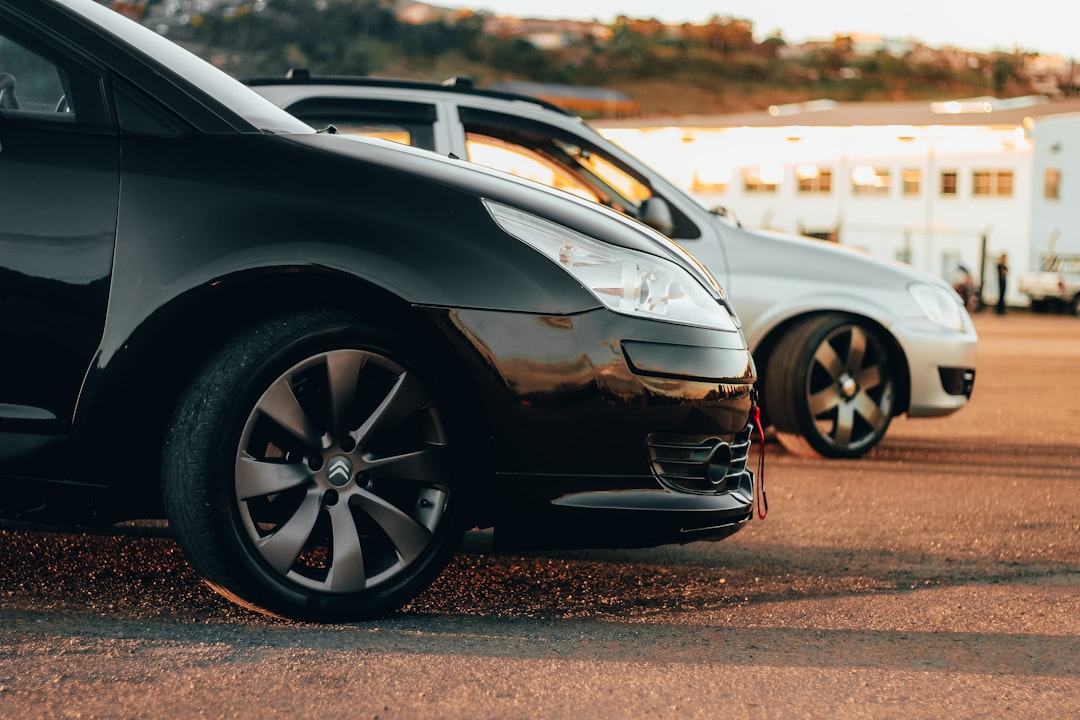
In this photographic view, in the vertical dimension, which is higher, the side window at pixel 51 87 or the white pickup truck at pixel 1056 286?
the side window at pixel 51 87

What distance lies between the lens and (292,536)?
339 centimetres

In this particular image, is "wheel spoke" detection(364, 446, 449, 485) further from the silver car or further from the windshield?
the silver car

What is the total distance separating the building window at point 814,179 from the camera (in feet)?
171

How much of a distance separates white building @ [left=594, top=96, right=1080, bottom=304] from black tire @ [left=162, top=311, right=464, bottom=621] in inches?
1654

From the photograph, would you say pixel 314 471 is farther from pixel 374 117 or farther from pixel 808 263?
pixel 808 263

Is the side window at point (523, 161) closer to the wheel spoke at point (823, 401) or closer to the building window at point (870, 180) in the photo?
the wheel spoke at point (823, 401)

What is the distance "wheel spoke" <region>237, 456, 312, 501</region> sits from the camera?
3.38m

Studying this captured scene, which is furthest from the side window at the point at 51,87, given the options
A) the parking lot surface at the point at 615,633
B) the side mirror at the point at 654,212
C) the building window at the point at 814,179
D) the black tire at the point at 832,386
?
the building window at the point at 814,179

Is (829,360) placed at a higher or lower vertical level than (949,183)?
higher

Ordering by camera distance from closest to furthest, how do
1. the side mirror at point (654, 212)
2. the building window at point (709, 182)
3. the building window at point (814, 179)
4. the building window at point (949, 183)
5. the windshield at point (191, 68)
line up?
the windshield at point (191, 68) < the side mirror at point (654, 212) < the building window at point (949, 183) < the building window at point (814, 179) < the building window at point (709, 182)

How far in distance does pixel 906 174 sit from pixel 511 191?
161 ft

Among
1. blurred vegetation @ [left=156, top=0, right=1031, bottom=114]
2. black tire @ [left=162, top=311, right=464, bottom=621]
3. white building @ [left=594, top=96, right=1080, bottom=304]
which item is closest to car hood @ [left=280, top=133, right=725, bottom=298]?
black tire @ [left=162, top=311, right=464, bottom=621]

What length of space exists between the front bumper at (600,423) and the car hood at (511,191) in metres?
0.29

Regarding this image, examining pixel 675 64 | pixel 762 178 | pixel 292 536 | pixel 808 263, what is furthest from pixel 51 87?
pixel 675 64
